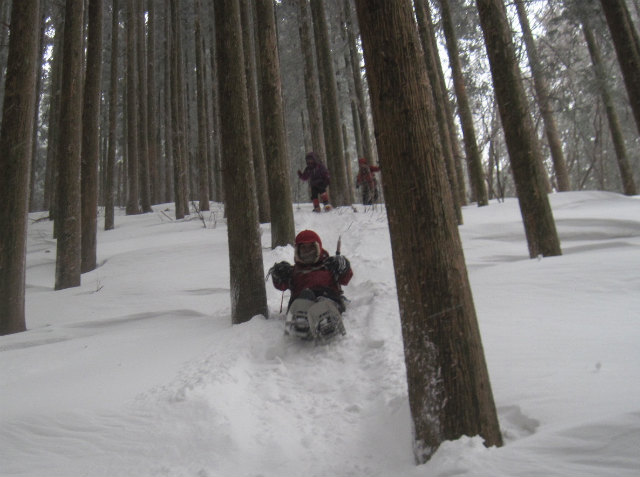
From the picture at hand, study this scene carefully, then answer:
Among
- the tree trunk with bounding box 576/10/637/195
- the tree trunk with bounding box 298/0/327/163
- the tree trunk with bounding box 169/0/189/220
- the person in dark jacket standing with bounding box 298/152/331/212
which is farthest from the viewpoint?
the tree trunk with bounding box 169/0/189/220

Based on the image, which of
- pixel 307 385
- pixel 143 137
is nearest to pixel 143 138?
pixel 143 137

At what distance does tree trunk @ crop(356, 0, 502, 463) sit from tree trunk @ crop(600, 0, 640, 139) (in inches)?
235

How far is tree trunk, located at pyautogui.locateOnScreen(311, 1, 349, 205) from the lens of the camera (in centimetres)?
1166

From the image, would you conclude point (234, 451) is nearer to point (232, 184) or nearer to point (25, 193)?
point (232, 184)

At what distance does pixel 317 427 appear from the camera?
112 inches

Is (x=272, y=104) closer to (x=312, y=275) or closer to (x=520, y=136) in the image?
(x=312, y=275)

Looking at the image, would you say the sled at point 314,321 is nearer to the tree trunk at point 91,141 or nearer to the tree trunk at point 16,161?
the tree trunk at point 16,161

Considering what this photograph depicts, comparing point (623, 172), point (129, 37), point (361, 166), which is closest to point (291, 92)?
point (129, 37)

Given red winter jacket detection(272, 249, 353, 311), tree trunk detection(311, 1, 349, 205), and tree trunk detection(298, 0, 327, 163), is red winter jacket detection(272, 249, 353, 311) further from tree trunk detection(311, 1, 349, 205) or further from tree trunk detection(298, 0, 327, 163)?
tree trunk detection(311, 1, 349, 205)

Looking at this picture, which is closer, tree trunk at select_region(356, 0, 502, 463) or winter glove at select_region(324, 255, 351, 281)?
tree trunk at select_region(356, 0, 502, 463)

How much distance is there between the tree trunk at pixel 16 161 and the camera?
4980 millimetres

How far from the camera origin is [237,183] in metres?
4.86

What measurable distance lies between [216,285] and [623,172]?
41.3 feet

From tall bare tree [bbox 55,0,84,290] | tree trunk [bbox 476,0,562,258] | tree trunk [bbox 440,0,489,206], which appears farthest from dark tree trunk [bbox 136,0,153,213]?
tree trunk [bbox 476,0,562,258]
